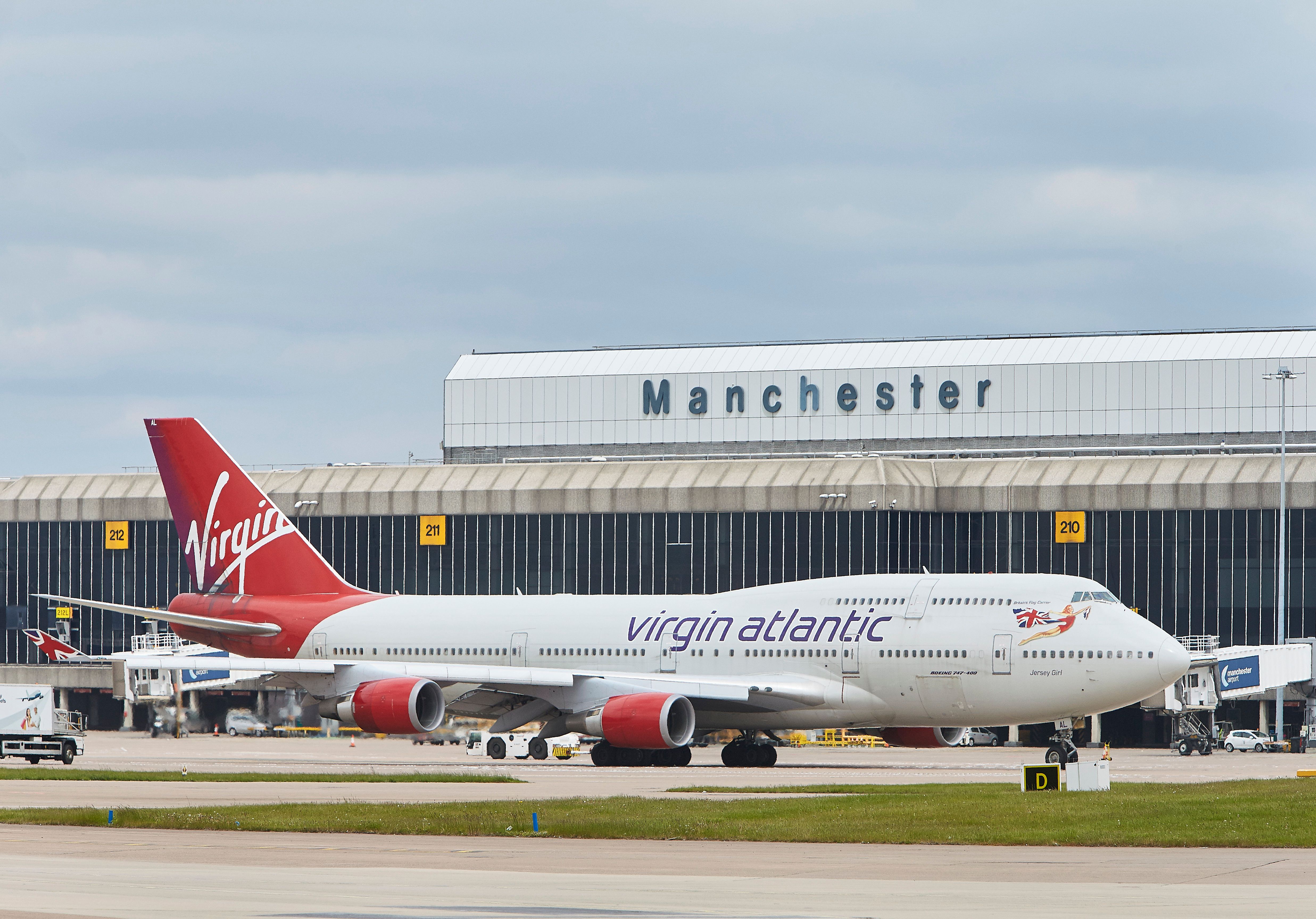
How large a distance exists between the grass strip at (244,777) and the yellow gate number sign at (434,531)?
55.3 meters

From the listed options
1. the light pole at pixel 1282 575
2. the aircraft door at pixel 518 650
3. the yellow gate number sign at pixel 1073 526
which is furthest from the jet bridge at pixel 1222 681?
the aircraft door at pixel 518 650

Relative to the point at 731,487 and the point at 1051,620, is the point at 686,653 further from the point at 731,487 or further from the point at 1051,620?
the point at 731,487

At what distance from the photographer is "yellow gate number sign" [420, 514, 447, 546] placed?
352 feet

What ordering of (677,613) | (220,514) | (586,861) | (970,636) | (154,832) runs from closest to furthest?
(586,861)
(154,832)
(970,636)
(677,613)
(220,514)

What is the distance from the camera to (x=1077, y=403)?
112 metres

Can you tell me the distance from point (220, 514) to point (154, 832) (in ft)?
125

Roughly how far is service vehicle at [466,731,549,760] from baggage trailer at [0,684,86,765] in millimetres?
12491

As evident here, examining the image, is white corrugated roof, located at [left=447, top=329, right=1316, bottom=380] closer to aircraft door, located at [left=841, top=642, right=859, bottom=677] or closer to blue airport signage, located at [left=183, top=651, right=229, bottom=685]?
blue airport signage, located at [left=183, top=651, right=229, bottom=685]

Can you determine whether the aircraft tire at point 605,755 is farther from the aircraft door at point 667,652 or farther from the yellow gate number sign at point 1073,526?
the yellow gate number sign at point 1073,526

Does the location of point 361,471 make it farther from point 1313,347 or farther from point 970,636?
point 970,636

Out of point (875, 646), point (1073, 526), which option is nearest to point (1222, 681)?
point (1073, 526)

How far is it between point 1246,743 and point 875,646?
3407 cm

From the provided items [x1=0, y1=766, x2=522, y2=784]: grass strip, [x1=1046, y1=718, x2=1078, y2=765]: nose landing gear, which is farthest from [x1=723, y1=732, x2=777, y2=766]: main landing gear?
[x1=0, y1=766, x2=522, y2=784]: grass strip

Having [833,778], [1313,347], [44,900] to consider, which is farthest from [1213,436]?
[44,900]
